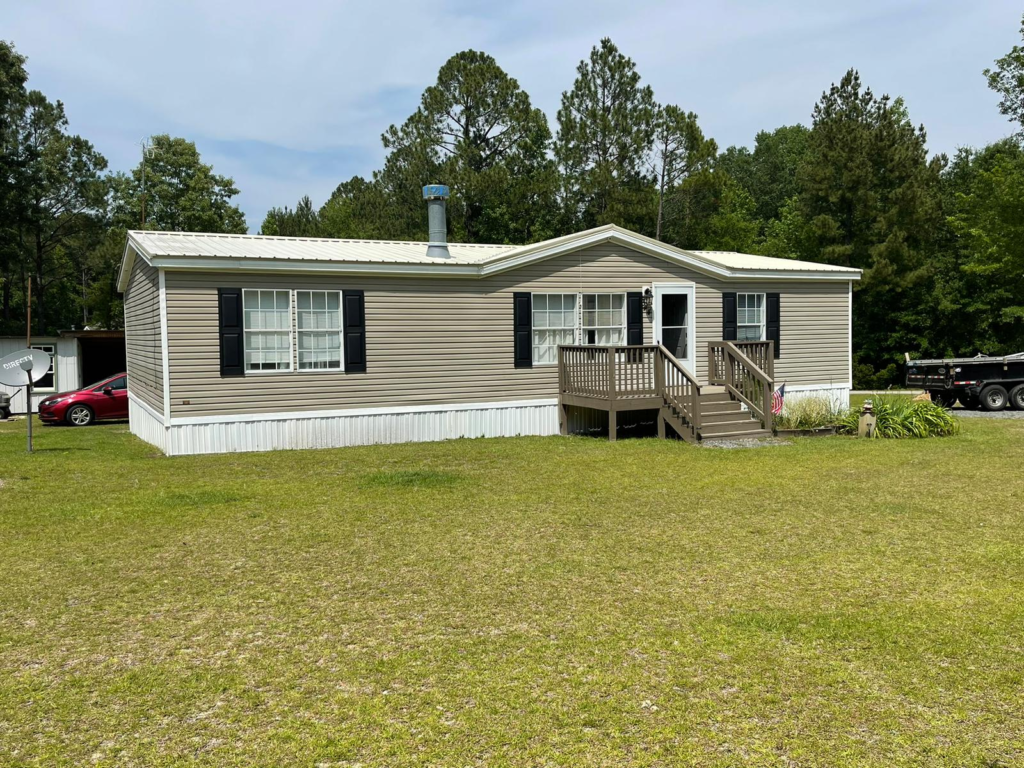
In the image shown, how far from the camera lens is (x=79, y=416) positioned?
1869 cm

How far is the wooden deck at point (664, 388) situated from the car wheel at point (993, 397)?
7852 mm

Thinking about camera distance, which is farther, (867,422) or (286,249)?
(867,422)

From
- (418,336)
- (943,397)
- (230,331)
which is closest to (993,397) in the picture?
(943,397)

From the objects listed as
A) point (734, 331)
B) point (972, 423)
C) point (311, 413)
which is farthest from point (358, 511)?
point (972, 423)

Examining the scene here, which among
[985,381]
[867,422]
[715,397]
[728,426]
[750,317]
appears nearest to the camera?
[728,426]

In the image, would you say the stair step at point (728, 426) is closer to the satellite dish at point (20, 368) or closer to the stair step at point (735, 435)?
the stair step at point (735, 435)

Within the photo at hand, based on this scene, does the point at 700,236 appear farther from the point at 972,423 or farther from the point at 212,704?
the point at 212,704

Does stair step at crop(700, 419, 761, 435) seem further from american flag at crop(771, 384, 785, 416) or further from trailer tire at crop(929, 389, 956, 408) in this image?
trailer tire at crop(929, 389, 956, 408)

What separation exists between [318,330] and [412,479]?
14.3ft

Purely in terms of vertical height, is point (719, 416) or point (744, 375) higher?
point (744, 375)

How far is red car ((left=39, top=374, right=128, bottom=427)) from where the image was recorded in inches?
726

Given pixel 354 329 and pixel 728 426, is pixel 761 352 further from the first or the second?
pixel 354 329

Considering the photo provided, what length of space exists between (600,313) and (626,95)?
58.8 feet

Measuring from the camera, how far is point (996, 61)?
1224 inches
